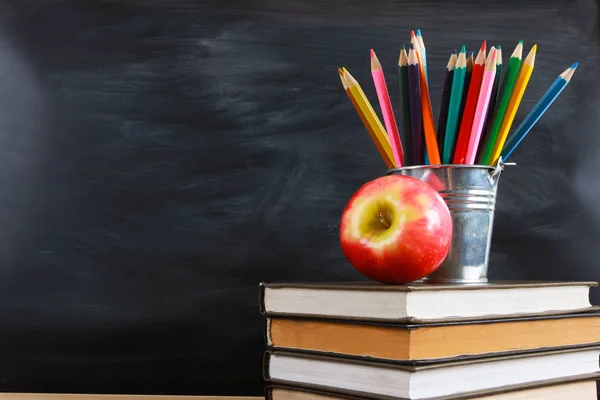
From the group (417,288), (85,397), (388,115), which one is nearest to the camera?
(417,288)

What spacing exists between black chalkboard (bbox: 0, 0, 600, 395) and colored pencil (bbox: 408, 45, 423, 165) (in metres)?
0.18

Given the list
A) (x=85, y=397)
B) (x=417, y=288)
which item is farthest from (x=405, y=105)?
(x=85, y=397)

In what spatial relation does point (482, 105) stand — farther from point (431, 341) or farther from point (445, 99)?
point (431, 341)

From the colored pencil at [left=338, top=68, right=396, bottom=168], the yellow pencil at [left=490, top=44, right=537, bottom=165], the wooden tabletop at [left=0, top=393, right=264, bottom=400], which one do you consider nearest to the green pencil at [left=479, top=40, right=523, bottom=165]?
the yellow pencil at [left=490, top=44, right=537, bottom=165]

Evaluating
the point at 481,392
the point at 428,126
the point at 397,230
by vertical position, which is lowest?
the point at 481,392

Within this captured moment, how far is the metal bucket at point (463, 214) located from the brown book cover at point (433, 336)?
9cm

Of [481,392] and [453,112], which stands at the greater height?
[453,112]

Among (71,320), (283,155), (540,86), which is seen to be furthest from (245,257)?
(540,86)

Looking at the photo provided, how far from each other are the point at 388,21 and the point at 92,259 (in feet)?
1.79

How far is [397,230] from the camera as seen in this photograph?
65cm

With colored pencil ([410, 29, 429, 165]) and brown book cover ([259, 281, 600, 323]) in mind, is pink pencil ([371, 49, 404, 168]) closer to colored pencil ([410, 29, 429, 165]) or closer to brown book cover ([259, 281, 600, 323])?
colored pencil ([410, 29, 429, 165])

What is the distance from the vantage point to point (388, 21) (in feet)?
3.17

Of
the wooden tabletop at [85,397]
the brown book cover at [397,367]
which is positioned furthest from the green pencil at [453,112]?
the wooden tabletop at [85,397]

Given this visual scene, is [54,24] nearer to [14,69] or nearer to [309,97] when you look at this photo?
[14,69]
